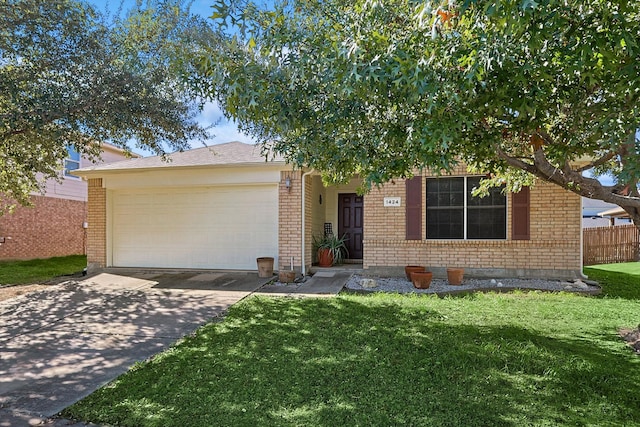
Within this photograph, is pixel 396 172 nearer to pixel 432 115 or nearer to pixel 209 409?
pixel 432 115

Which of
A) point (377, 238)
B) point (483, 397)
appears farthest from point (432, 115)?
point (377, 238)

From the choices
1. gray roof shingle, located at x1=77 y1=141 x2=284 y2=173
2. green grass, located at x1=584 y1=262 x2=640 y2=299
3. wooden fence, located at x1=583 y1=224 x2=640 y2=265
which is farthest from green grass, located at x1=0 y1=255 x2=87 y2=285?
wooden fence, located at x1=583 y1=224 x2=640 y2=265

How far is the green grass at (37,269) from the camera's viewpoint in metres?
10.1

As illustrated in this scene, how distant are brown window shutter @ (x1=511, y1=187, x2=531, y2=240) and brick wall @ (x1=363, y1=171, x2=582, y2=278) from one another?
10cm

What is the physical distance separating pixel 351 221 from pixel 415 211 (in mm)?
3045

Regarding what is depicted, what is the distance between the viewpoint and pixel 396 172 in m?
4.31

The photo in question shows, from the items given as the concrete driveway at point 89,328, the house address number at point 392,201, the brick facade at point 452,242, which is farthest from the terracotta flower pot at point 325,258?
the house address number at point 392,201

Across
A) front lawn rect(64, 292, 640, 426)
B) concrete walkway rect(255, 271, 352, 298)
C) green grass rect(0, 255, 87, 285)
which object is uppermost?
concrete walkway rect(255, 271, 352, 298)

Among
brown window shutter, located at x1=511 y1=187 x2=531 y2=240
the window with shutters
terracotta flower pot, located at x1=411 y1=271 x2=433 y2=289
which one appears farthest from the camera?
the window with shutters

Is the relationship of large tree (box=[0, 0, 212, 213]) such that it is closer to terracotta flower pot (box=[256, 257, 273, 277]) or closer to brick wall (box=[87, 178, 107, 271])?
terracotta flower pot (box=[256, 257, 273, 277])

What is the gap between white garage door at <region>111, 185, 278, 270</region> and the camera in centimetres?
1048

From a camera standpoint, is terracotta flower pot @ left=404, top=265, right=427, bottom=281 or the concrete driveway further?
terracotta flower pot @ left=404, top=265, right=427, bottom=281

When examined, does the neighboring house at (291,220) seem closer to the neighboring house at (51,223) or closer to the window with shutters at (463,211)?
the window with shutters at (463,211)

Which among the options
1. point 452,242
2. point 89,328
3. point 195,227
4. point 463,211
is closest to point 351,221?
point 452,242
